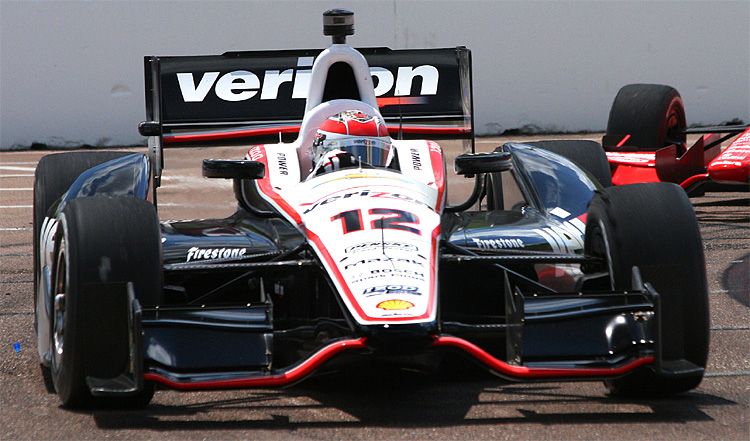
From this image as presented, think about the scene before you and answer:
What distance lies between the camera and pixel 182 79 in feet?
22.9

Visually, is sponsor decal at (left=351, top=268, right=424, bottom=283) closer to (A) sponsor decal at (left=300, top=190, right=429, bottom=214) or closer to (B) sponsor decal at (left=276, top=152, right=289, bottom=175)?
(A) sponsor decal at (left=300, top=190, right=429, bottom=214)

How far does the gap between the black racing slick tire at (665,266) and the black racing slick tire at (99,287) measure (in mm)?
1811

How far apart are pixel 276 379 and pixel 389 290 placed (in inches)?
20.2

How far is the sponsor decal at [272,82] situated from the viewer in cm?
701

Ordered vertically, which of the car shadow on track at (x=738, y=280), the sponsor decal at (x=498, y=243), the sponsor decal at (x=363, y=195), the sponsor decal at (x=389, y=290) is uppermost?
the sponsor decal at (x=363, y=195)

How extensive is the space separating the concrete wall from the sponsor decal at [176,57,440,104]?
8153 mm

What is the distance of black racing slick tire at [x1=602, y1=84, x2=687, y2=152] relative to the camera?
10.1 meters

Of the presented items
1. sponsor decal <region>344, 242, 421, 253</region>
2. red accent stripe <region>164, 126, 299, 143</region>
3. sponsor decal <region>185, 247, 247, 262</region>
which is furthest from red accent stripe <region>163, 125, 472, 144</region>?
sponsor decal <region>344, 242, 421, 253</region>

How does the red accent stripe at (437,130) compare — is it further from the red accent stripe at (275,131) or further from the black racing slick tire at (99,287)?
the black racing slick tire at (99,287)

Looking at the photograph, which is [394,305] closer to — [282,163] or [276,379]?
[276,379]

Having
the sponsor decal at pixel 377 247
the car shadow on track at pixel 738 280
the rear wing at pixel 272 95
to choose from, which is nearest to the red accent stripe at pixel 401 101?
the rear wing at pixel 272 95

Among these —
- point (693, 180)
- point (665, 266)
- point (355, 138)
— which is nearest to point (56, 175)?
point (355, 138)

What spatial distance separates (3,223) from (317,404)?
6.38m

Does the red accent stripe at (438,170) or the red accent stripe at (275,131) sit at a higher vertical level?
the red accent stripe at (275,131)
